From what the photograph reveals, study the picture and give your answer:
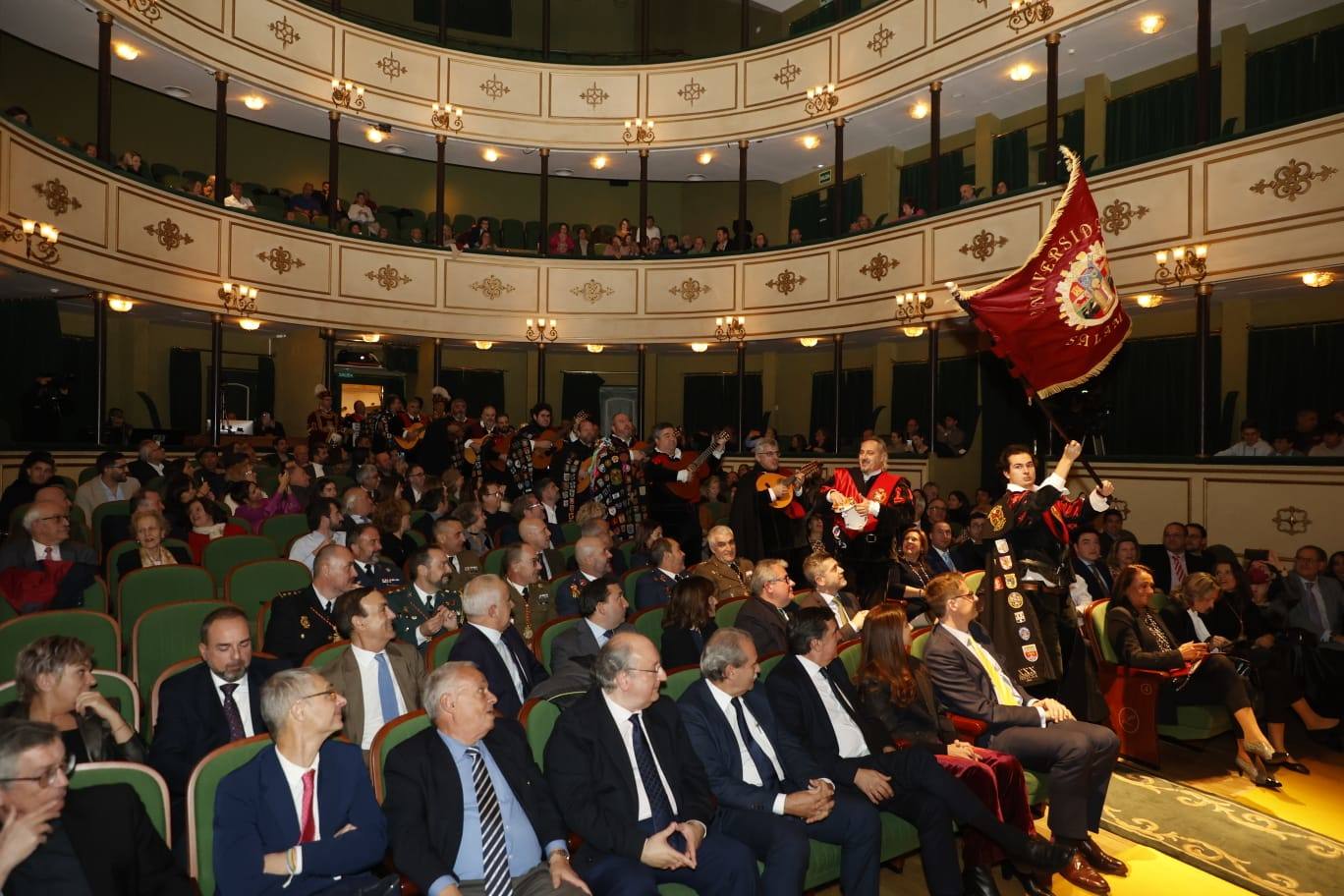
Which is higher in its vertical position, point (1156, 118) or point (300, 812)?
point (1156, 118)

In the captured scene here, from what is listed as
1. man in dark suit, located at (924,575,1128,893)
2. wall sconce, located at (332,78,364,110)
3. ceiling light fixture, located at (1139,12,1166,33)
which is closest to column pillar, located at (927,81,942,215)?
ceiling light fixture, located at (1139,12,1166,33)

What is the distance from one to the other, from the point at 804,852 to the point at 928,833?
0.58 meters

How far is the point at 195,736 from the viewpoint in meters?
2.91

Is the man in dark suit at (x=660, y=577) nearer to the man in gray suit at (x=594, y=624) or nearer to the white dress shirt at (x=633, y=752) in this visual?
the man in gray suit at (x=594, y=624)

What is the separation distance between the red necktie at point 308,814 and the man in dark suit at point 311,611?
1.51 m

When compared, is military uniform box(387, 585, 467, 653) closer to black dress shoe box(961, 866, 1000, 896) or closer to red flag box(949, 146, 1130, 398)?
black dress shoe box(961, 866, 1000, 896)

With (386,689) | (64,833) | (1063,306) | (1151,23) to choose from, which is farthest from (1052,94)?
(64,833)

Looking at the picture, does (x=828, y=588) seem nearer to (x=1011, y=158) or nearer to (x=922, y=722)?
(x=922, y=722)

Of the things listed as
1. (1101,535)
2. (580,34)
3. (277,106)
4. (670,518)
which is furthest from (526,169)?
(1101,535)

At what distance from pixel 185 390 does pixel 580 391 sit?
6.17 m

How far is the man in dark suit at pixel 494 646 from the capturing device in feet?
11.5

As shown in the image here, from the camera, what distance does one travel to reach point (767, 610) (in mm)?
4227

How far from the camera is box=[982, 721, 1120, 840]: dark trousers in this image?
11.7 ft

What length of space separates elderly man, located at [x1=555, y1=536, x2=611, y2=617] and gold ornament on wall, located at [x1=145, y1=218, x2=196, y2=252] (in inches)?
300
